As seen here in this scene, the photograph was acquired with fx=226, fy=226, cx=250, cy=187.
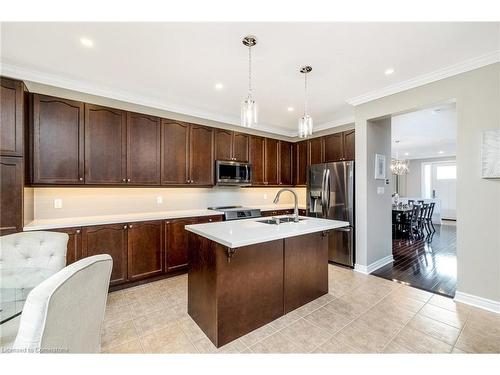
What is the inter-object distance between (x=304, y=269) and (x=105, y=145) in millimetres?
2912

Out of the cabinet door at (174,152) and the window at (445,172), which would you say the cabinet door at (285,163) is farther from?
the window at (445,172)

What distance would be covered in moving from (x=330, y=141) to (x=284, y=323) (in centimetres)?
332

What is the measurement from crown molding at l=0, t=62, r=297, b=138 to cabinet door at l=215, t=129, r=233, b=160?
265 millimetres

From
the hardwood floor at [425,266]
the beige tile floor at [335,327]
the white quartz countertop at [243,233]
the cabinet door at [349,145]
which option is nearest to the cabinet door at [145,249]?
the beige tile floor at [335,327]

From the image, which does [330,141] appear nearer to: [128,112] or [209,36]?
[209,36]

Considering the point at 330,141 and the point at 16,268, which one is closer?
the point at 16,268

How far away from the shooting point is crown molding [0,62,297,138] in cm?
251

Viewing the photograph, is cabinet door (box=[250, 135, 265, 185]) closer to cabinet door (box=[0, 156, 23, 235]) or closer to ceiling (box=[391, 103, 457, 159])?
ceiling (box=[391, 103, 457, 159])

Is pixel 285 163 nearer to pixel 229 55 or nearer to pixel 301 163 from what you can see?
pixel 301 163

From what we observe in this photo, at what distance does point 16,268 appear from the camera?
1.53 m

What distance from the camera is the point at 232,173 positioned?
4066 millimetres

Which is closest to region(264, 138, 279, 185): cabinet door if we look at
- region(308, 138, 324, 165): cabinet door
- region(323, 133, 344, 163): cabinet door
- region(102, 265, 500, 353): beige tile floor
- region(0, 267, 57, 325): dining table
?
region(308, 138, 324, 165): cabinet door
